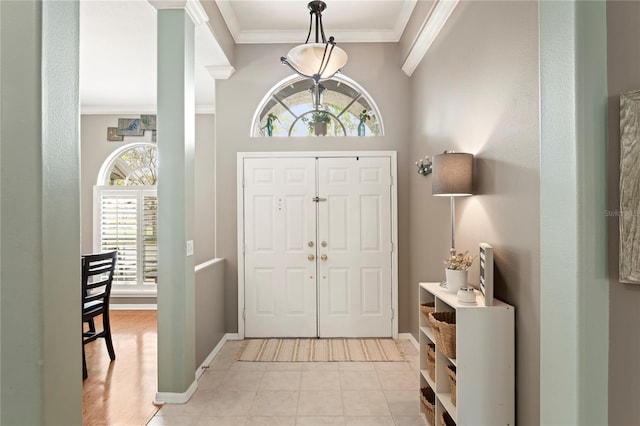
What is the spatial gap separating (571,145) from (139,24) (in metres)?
3.60

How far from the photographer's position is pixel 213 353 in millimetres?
3746

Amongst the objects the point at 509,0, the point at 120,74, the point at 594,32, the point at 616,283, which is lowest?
the point at 616,283

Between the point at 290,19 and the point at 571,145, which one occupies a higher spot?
the point at 290,19

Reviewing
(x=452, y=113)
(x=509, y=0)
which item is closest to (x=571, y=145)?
(x=509, y=0)

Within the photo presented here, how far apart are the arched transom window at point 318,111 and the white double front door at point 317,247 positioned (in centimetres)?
36

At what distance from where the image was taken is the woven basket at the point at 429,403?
241 centimetres

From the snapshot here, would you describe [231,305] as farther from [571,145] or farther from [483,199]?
[571,145]

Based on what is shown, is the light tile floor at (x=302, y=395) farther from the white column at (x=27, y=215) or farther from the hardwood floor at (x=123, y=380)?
the white column at (x=27, y=215)

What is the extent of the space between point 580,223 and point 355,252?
308 centimetres

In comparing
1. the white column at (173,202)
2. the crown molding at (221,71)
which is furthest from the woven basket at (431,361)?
the crown molding at (221,71)

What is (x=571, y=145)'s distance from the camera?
128 cm

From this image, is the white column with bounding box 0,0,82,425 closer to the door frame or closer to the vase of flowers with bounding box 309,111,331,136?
the door frame

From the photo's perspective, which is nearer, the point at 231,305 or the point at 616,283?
the point at 616,283

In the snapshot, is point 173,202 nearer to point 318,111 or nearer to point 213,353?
point 213,353
